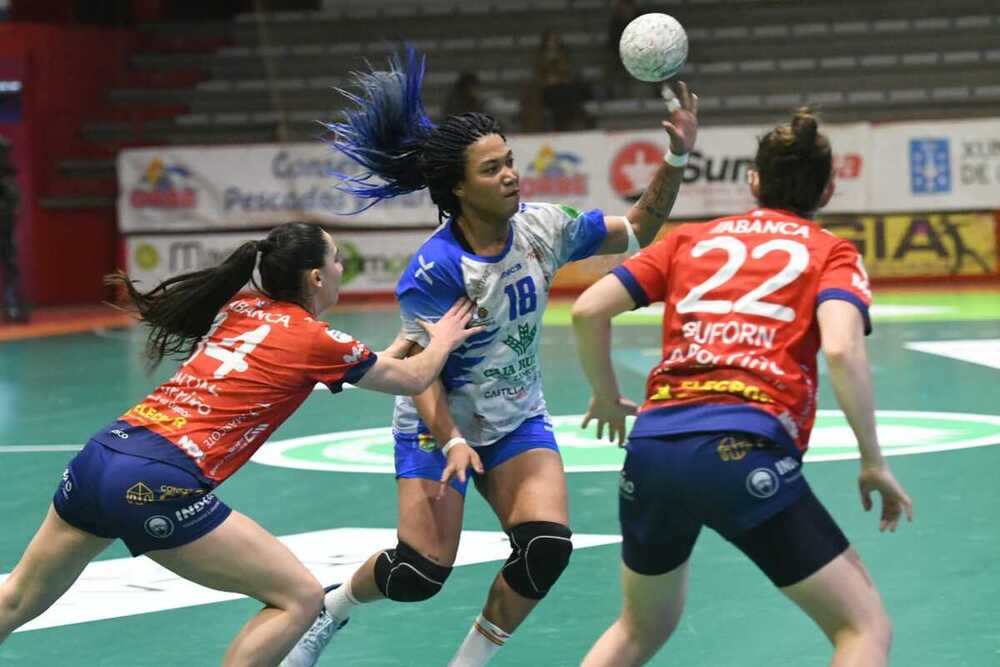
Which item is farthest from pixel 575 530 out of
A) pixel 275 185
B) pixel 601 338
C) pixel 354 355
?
pixel 275 185

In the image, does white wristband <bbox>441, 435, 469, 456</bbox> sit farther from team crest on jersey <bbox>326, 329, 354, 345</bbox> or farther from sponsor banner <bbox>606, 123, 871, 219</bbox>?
sponsor banner <bbox>606, 123, 871, 219</bbox>

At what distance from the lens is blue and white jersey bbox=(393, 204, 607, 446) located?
5.35 meters

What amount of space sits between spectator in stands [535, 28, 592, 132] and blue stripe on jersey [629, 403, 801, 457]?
1805 centimetres

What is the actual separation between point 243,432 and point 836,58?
777 inches

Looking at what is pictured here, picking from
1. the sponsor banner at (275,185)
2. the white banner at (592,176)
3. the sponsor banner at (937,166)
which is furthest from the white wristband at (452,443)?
the sponsor banner at (937,166)

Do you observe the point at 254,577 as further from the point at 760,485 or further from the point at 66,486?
the point at 760,485

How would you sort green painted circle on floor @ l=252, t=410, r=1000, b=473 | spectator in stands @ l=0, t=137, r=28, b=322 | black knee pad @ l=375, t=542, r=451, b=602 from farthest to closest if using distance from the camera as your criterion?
1. spectator in stands @ l=0, t=137, r=28, b=322
2. green painted circle on floor @ l=252, t=410, r=1000, b=473
3. black knee pad @ l=375, t=542, r=451, b=602

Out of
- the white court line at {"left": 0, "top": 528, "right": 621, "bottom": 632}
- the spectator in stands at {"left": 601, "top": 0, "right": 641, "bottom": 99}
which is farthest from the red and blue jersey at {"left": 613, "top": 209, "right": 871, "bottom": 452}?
the spectator in stands at {"left": 601, "top": 0, "right": 641, "bottom": 99}

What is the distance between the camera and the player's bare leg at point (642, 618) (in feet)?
14.1

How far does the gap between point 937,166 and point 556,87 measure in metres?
4.91

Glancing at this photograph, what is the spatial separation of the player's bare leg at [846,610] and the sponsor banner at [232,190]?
56.4 ft

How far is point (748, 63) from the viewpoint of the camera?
23.4m

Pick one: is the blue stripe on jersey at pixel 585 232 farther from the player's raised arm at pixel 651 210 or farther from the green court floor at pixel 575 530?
the green court floor at pixel 575 530

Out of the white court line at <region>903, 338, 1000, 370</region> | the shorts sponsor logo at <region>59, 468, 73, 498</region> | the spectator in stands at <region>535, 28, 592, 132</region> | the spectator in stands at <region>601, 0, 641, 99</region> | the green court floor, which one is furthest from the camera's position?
the spectator in stands at <region>601, 0, 641, 99</region>
